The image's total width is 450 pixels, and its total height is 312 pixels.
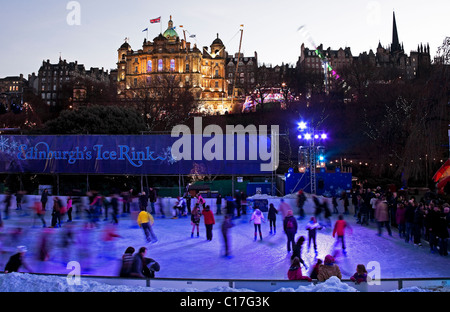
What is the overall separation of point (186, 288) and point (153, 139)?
1738 cm

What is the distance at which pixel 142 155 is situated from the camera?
74.1 feet

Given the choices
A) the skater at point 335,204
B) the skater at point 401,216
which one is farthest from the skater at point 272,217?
the skater at point 335,204

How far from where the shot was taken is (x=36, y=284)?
20.9 feet

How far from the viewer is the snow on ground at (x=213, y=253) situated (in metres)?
9.06

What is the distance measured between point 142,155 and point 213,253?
12832 mm

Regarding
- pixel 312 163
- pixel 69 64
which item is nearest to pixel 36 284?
pixel 312 163

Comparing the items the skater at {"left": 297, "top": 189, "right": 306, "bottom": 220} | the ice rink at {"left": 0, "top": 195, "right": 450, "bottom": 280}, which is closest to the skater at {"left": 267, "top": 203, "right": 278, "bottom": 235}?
the ice rink at {"left": 0, "top": 195, "right": 450, "bottom": 280}

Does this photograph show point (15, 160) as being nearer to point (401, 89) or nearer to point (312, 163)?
point (312, 163)

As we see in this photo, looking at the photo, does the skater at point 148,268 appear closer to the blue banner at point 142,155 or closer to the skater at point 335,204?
the skater at point 335,204

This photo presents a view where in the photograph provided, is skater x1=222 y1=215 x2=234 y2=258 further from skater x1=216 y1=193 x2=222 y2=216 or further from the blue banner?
the blue banner

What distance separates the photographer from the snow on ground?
9.06 meters

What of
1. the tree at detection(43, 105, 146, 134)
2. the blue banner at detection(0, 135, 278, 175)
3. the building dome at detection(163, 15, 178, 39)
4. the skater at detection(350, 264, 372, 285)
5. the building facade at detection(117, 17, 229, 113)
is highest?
the building dome at detection(163, 15, 178, 39)

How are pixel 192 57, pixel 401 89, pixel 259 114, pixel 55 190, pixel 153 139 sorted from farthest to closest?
1. pixel 192 57
2. pixel 259 114
3. pixel 401 89
4. pixel 55 190
5. pixel 153 139

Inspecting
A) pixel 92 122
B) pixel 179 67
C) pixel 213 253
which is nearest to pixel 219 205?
pixel 213 253
